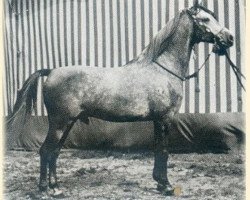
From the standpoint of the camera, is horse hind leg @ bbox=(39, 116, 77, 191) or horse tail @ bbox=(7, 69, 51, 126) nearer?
horse hind leg @ bbox=(39, 116, 77, 191)

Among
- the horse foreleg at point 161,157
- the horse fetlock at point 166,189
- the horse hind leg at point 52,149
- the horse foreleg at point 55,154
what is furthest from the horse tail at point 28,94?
the horse fetlock at point 166,189

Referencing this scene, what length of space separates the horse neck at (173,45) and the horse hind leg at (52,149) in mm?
949

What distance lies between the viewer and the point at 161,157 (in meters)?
3.85

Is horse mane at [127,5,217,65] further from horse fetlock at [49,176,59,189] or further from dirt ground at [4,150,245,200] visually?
horse fetlock at [49,176,59,189]

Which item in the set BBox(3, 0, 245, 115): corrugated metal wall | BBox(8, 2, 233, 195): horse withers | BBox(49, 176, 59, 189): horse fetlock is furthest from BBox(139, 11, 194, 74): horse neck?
BBox(49, 176, 59, 189): horse fetlock

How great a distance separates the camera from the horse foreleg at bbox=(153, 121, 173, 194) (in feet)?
12.5

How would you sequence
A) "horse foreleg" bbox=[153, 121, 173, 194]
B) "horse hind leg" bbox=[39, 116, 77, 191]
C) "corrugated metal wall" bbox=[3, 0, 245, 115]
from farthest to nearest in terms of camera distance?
"corrugated metal wall" bbox=[3, 0, 245, 115], "horse foreleg" bbox=[153, 121, 173, 194], "horse hind leg" bbox=[39, 116, 77, 191]

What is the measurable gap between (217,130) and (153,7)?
1567mm

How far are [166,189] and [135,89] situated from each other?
938mm

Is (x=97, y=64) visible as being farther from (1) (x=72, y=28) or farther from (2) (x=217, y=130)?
(2) (x=217, y=130)

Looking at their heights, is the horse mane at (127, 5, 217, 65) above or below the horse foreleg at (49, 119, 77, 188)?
above

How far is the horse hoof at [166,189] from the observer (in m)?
3.79

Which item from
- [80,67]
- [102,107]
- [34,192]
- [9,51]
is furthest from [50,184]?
[9,51]

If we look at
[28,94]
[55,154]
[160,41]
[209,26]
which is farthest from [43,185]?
[209,26]
